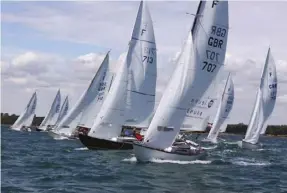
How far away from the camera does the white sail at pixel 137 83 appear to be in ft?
133

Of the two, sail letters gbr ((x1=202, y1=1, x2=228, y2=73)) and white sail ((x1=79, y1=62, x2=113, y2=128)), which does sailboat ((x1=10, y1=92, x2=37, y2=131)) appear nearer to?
white sail ((x1=79, y1=62, x2=113, y2=128))

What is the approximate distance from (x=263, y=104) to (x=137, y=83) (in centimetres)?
2105

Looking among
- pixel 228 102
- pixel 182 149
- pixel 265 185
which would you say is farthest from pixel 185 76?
pixel 228 102

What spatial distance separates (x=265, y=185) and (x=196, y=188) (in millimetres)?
4214

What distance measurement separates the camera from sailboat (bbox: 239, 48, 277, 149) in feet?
186

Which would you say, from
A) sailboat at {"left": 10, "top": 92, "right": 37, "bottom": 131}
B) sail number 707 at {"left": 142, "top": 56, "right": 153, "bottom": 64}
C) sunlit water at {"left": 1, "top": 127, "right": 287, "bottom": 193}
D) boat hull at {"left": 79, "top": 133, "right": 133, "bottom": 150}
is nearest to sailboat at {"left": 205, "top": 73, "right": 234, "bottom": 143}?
sail number 707 at {"left": 142, "top": 56, "right": 153, "bottom": 64}

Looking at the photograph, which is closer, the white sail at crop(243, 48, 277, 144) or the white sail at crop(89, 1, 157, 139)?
the white sail at crop(89, 1, 157, 139)

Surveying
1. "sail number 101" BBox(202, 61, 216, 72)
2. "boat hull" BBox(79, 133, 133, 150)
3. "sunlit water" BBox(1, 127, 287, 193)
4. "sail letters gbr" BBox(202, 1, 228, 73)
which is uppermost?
"sail letters gbr" BBox(202, 1, 228, 73)

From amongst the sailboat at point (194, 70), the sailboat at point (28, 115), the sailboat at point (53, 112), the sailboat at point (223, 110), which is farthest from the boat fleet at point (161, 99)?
the sailboat at point (28, 115)

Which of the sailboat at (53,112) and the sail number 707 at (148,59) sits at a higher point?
the sail number 707 at (148,59)

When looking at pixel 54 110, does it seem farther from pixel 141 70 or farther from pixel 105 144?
pixel 105 144

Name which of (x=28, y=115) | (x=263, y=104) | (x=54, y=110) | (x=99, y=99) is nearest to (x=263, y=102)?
(x=263, y=104)

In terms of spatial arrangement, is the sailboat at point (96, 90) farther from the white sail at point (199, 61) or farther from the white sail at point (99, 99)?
→ the white sail at point (199, 61)

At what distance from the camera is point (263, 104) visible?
57.7m
